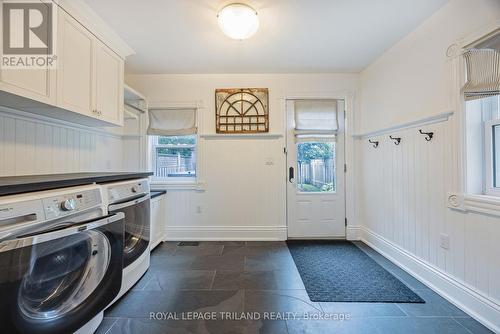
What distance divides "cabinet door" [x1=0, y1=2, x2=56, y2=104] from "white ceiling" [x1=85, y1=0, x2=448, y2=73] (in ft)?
2.63

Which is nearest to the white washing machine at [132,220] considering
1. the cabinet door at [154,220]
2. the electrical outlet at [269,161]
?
the cabinet door at [154,220]

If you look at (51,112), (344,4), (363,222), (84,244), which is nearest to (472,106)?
(344,4)

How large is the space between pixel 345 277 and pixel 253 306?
1.01 meters

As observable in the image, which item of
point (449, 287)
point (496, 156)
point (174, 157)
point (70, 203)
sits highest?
point (174, 157)

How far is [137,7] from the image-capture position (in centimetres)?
194

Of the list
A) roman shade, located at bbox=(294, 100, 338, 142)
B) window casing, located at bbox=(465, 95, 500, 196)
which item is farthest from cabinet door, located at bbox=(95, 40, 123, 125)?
window casing, located at bbox=(465, 95, 500, 196)

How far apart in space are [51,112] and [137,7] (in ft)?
3.70

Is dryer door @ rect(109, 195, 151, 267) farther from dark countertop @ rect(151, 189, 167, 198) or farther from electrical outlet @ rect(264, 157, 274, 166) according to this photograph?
electrical outlet @ rect(264, 157, 274, 166)

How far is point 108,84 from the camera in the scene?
221 cm

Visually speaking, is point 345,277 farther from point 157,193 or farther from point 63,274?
point 157,193

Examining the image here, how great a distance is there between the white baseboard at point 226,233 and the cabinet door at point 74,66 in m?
1.98

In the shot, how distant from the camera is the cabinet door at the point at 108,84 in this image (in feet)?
6.80

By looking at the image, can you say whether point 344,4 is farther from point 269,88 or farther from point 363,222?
point 363,222

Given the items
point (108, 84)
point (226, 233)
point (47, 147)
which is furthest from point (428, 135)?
point (47, 147)
